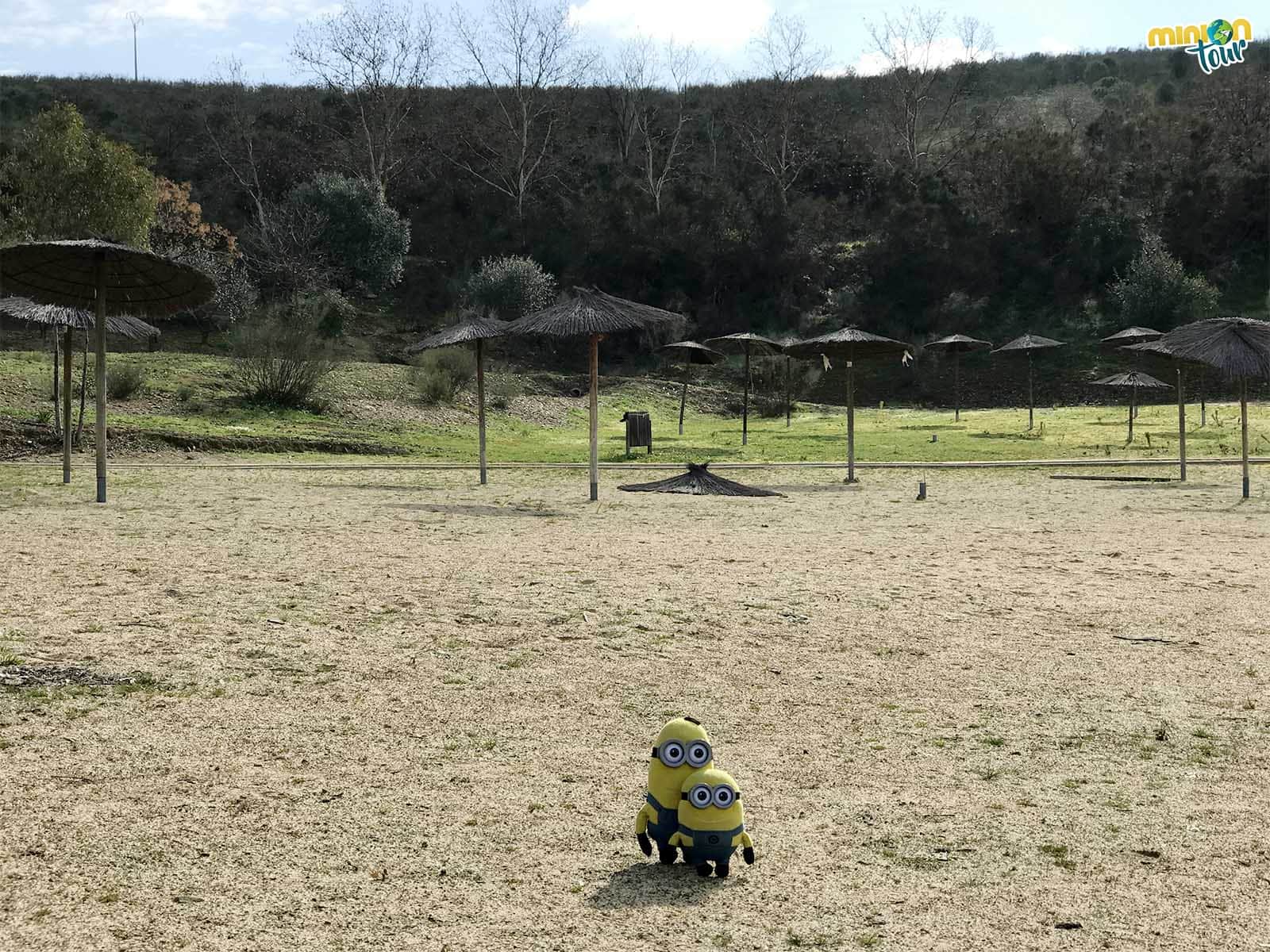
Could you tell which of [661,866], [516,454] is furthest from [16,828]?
[516,454]

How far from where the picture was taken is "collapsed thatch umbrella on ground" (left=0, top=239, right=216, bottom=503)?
14039 millimetres

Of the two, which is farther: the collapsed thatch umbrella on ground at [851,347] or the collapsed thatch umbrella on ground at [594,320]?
the collapsed thatch umbrella on ground at [851,347]

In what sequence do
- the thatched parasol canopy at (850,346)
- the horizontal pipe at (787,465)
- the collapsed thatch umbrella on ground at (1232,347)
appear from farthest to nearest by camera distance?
the thatched parasol canopy at (850,346), the horizontal pipe at (787,465), the collapsed thatch umbrella on ground at (1232,347)

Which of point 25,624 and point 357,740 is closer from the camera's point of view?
point 357,740

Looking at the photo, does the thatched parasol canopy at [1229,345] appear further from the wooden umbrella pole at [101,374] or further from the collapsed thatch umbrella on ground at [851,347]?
the wooden umbrella pole at [101,374]

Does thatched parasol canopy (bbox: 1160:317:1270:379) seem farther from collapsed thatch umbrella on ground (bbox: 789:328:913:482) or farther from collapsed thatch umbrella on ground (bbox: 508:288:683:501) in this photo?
collapsed thatch umbrella on ground (bbox: 508:288:683:501)

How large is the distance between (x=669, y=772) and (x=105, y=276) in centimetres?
1298

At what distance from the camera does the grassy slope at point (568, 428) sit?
23891mm

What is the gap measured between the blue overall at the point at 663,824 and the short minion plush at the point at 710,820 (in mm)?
26

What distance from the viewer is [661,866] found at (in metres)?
3.93

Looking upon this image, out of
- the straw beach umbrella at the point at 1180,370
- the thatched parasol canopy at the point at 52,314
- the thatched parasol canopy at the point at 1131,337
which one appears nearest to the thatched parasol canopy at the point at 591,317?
the thatched parasol canopy at the point at 52,314

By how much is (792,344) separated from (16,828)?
18.2 meters

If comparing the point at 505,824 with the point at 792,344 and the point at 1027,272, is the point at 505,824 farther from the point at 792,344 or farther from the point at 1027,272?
the point at 1027,272

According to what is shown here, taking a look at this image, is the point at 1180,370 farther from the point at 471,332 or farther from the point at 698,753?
the point at 698,753
